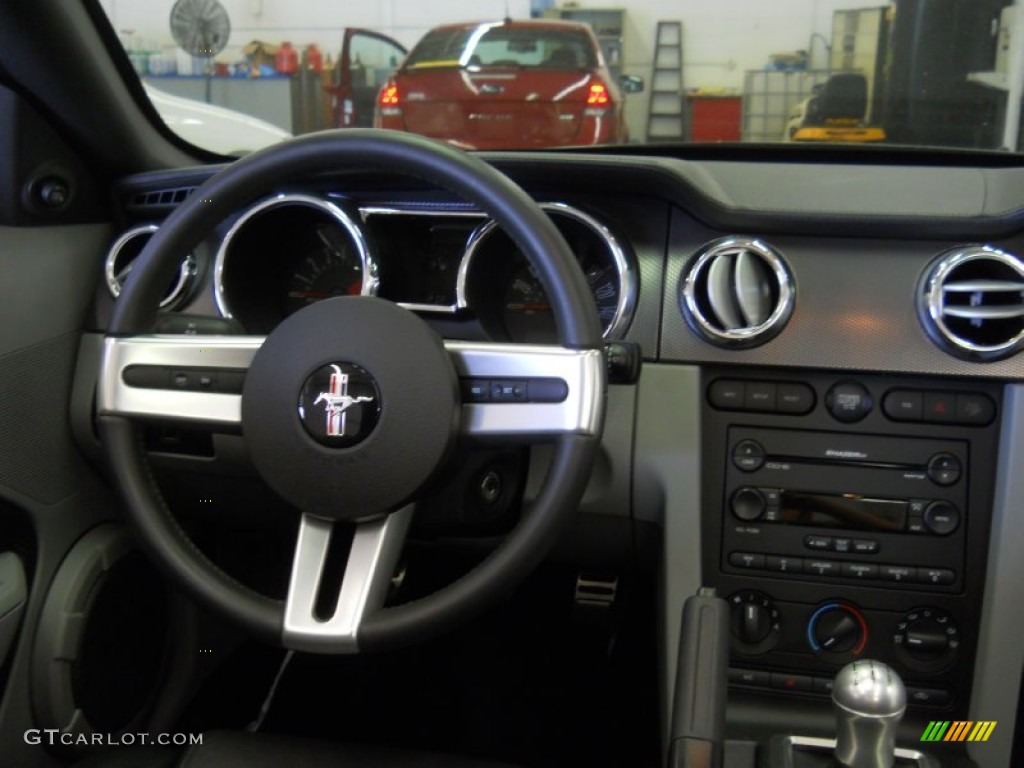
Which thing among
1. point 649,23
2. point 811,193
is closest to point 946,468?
point 811,193

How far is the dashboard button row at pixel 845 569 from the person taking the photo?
4.24 feet

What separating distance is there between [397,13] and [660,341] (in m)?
8.00

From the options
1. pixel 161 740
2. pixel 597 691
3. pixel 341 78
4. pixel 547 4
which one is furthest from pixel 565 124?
pixel 547 4

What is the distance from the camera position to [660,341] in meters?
1.31

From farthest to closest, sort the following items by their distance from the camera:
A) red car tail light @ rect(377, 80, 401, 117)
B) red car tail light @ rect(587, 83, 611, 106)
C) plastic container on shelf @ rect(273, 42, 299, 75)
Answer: plastic container on shelf @ rect(273, 42, 299, 75)
red car tail light @ rect(587, 83, 611, 106)
red car tail light @ rect(377, 80, 401, 117)

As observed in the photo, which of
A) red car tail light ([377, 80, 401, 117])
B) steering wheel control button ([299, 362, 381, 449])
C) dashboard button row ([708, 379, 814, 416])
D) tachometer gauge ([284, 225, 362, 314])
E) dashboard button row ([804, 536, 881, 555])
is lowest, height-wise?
dashboard button row ([804, 536, 881, 555])

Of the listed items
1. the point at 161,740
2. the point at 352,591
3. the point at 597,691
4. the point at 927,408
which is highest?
the point at 927,408

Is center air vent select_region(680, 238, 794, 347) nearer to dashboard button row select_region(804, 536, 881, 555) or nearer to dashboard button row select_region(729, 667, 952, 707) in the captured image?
dashboard button row select_region(804, 536, 881, 555)

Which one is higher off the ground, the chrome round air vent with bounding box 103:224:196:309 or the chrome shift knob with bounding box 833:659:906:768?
the chrome round air vent with bounding box 103:224:196:309

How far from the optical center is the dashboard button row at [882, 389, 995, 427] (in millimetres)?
1258

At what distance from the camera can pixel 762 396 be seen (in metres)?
1.30

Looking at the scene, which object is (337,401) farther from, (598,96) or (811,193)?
(598,96)

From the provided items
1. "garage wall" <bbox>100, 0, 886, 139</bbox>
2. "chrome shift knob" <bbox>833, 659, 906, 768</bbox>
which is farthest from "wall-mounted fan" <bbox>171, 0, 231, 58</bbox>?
"garage wall" <bbox>100, 0, 886, 139</bbox>

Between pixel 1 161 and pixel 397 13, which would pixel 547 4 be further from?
pixel 1 161
